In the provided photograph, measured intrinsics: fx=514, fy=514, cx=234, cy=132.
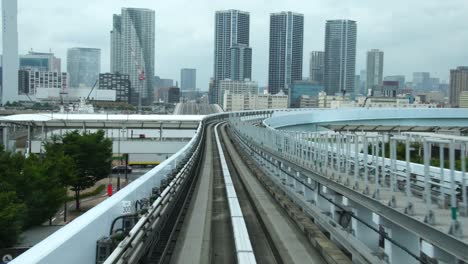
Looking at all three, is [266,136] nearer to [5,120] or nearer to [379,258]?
[379,258]

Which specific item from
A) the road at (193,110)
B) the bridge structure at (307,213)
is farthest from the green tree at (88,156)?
the road at (193,110)

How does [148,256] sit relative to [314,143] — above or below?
below

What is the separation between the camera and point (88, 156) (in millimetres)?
40000

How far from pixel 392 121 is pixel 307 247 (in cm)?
6963

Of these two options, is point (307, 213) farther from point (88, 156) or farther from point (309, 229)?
point (88, 156)

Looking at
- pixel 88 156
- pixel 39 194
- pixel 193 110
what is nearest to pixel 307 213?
pixel 39 194

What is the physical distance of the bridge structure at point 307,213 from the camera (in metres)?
5.70

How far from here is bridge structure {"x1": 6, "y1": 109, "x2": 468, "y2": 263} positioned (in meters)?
5.70

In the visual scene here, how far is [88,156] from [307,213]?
30552 millimetres

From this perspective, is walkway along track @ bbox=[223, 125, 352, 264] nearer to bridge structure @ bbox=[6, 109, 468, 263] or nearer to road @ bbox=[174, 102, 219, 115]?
bridge structure @ bbox=[6, 109, 468, 263]

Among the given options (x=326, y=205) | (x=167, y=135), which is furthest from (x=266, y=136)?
(x=167, y=135)

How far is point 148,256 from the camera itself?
806 centimetres

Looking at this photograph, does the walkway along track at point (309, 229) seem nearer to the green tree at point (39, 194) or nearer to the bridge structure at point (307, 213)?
the bridge structure at point (307, 213)

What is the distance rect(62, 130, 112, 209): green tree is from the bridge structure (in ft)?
72.3
